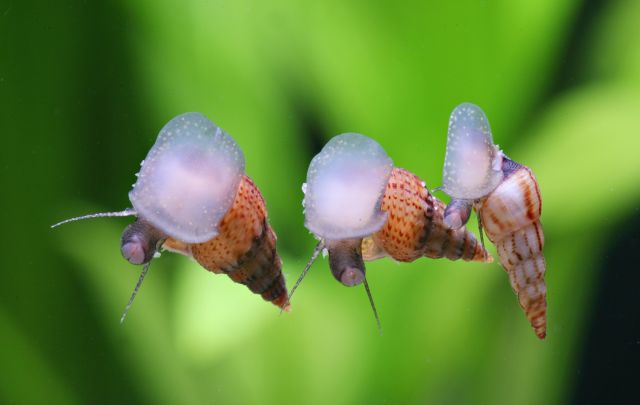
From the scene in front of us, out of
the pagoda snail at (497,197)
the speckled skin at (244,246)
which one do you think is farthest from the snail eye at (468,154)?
the speckled skin at (244,246)

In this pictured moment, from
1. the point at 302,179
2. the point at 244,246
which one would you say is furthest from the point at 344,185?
the point at 302,179

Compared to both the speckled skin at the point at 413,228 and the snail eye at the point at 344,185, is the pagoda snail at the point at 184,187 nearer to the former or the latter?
the snail eye at the point at 344,185

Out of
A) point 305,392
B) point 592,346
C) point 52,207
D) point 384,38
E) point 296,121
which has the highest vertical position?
point 384,38

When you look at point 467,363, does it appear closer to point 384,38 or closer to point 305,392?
point 305,392

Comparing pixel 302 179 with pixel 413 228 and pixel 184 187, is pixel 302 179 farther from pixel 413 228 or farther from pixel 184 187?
pixel 184 187

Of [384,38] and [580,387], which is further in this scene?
[580,387]

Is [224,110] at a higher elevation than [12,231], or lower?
higher

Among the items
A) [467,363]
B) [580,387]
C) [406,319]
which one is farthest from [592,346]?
[406,319]
